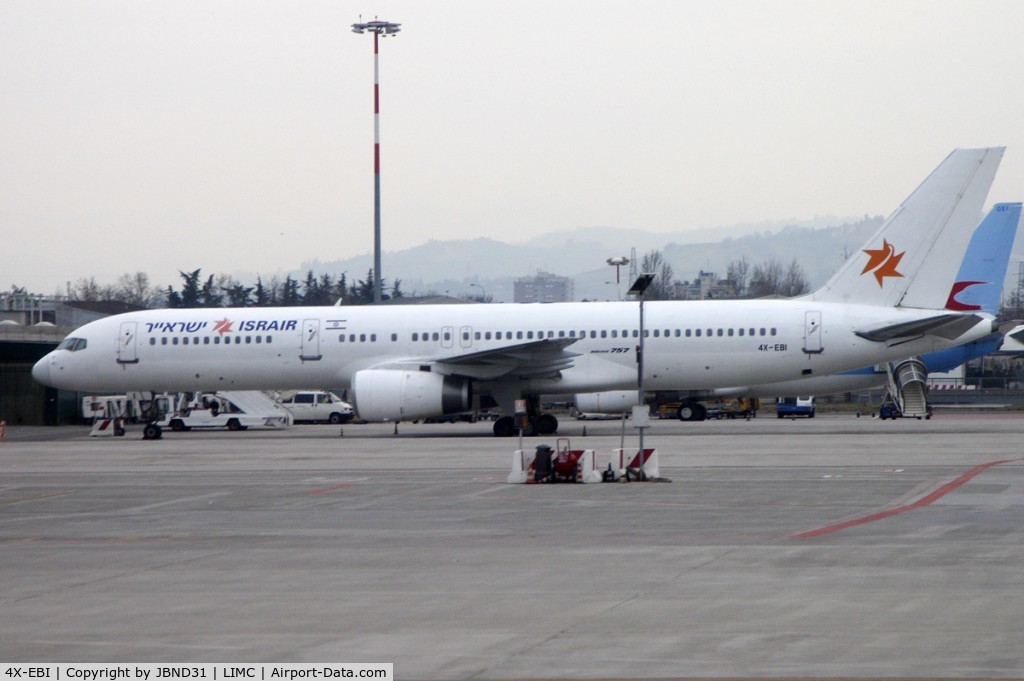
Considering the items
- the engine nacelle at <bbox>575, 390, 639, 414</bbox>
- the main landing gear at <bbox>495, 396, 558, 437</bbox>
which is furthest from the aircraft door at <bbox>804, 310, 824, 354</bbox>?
the main landing gear at <bbox>495, 396, 558, 437</bbox>

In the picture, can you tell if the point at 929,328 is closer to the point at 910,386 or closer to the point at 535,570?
the point at 910,386

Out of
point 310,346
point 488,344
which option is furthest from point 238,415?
point 488,344

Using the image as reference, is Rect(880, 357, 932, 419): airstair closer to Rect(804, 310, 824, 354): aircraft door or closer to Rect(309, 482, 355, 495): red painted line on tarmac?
Rect(804, 310, 824, 354): aircraft door

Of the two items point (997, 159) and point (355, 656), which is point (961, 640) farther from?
point (997, 159)

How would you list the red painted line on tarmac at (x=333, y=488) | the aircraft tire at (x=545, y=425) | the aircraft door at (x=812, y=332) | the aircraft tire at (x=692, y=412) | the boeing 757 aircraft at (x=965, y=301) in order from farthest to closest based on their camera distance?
the aircraft tire at (x=692, y=412), the boeing 757 aircraft at (x=965, y=301), the aircraft tire at (x=545, y=425), the aircraft door at (x=812, y=332), the red painted line on tarmac at (x=333, y=488)

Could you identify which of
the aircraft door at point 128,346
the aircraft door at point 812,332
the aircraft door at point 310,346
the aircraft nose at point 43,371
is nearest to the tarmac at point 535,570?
the aircraft door at point 812,332

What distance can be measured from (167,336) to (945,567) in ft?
101

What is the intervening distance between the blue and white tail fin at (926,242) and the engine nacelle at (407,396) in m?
11.2

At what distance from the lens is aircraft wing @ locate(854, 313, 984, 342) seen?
107 ft

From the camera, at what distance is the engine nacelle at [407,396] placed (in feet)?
115

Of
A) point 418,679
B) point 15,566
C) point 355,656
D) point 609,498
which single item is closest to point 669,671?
point 418,679

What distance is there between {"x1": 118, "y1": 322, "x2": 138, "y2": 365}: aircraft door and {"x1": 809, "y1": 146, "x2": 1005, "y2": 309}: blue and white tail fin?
21.2m

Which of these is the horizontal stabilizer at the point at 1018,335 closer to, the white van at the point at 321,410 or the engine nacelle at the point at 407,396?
the white van at the point at 321,410

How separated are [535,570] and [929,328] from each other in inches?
960
